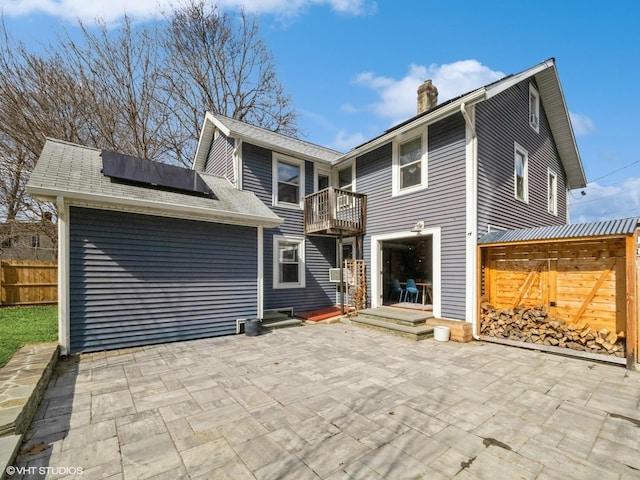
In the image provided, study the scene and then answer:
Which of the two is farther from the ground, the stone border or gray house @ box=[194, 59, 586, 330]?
gray house @ box=[194, 59, 586, 330]

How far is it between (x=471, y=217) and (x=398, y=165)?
2.70m

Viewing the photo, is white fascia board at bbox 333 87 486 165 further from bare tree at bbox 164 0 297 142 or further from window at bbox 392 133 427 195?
bare tree at bbox 164 0 297 142

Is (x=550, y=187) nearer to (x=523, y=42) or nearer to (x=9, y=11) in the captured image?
(x=523, y=42)

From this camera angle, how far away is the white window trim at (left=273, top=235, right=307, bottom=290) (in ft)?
27.4

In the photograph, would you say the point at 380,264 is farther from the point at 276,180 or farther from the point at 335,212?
the point at 276,180

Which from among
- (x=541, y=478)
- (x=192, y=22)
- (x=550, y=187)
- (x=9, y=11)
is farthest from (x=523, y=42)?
(x=9, y=11)

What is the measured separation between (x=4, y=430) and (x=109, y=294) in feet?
10.8

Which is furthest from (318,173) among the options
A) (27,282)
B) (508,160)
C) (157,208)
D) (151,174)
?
(27,282)

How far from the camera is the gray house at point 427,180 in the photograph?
6.68 metres

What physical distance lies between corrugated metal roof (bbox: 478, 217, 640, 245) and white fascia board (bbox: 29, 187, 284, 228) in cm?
516

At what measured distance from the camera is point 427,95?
30.7 feet

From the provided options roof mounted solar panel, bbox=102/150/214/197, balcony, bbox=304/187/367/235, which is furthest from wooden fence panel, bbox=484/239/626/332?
roof mounted solar panel, bbox=102/150/214/197

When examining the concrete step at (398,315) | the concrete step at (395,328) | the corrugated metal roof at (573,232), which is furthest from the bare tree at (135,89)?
the corrugated metal roof at (573,232)

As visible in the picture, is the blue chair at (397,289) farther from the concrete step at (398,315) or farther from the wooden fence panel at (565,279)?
the wooden fence panel at (565,279)
